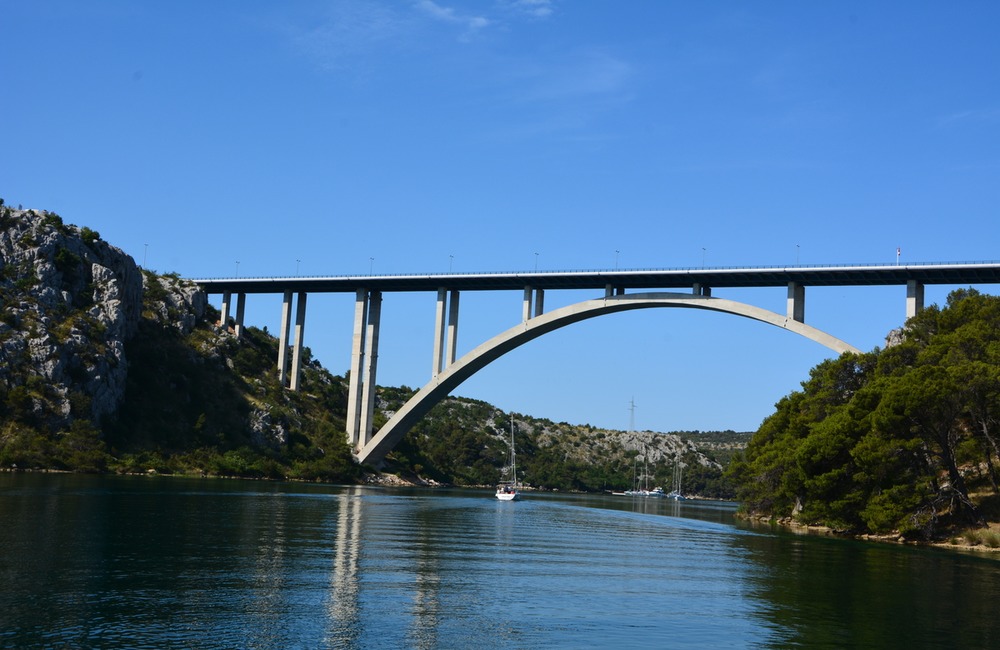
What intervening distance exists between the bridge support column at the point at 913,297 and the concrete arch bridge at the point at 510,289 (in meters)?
0.06

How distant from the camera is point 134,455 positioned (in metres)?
77.4

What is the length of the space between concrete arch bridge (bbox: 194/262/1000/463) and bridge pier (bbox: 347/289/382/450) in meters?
0.08

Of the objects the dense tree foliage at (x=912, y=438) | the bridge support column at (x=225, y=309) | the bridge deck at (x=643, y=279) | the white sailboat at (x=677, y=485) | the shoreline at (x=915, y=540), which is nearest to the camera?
the shoreline at (x=915, y=540)

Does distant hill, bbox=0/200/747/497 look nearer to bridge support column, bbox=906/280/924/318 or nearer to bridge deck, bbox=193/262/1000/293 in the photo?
bridge deck, bbox=193/262/1000/293

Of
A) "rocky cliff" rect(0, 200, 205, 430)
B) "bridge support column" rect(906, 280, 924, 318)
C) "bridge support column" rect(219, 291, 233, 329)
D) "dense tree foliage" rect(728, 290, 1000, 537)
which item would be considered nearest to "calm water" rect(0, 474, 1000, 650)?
"dense tree foliage" rect(728, 290, 1000, 537)

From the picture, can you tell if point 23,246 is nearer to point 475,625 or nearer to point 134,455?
point 134,455

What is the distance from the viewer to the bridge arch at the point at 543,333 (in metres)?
68.4

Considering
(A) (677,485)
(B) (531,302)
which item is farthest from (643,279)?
(A) (677,485)

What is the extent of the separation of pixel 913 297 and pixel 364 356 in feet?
147

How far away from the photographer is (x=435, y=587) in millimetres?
23031

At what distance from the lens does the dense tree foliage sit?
39.4 metres

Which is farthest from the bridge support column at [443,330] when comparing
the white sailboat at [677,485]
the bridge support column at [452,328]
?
the white sailboat at [677,485]

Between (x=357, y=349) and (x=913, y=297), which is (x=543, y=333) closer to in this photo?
(x=357, y=349)

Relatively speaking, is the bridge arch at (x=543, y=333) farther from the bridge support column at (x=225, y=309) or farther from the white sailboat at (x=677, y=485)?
the white sailboat at (x=677, y=485)
